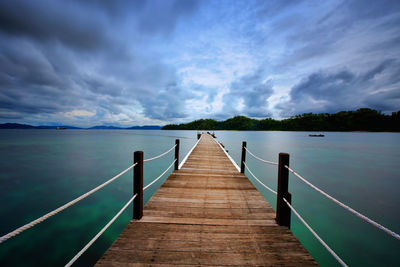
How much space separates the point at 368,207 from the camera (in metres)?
6.65

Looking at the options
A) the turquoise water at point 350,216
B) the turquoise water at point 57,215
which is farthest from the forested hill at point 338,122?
the turquoise water at point 57,215

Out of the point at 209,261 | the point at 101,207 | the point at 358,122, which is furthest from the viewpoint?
the point at 358,122

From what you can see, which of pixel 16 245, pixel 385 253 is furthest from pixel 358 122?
pixel 16 245

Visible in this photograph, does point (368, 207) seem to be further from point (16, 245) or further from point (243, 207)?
point (16, 245)

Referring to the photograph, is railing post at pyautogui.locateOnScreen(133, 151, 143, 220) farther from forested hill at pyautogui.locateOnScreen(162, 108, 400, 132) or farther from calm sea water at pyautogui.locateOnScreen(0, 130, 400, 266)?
forested hill at pyautogui.locateOnScreen(162, 108, 400, 132)

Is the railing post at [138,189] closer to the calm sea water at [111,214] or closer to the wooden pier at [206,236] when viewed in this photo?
the wooden pier at [206,236]

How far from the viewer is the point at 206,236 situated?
8.84 feet

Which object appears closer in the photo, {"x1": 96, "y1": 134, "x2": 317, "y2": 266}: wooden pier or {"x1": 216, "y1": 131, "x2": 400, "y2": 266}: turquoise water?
{"x1": 96, "y1": 134, "x2": 317, "y2": 266}: wooden pier

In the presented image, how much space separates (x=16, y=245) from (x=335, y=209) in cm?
1027

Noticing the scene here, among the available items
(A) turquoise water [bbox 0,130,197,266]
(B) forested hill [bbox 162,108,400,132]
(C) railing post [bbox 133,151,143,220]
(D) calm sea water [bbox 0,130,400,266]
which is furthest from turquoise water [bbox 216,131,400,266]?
(B) forested hill [bbox 162,108,400,132]

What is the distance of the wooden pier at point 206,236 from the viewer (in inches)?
89.3

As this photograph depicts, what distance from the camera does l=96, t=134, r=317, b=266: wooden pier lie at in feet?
7.44

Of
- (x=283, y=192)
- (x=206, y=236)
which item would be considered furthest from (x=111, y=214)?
(x=283, y=192)

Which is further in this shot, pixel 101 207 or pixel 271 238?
pixel 101 207
